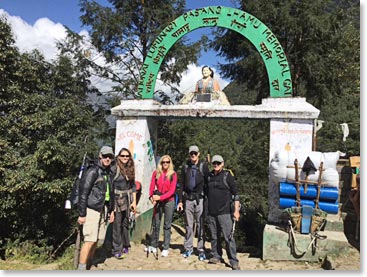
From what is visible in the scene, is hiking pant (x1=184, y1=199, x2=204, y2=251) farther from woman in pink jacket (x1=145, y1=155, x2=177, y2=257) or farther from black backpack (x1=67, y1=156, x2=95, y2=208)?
black backpack (x1=67, y1=156, x2=95, y2=208)

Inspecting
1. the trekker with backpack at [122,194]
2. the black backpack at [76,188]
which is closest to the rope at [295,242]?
the trekker with backpack at [122,194]

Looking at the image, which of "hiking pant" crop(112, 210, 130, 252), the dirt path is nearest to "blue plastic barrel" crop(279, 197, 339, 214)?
the dirt path

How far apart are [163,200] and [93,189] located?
1245 millimetres

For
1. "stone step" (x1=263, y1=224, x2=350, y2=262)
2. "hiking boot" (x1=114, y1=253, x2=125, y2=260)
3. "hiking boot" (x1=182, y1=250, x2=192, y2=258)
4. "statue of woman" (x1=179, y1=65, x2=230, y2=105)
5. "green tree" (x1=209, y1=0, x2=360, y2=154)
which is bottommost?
"hiking boot" (x1=114, y1=253, x2=125, y2=260)

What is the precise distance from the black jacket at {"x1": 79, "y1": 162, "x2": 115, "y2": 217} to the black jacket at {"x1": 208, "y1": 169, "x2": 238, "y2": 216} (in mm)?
1414

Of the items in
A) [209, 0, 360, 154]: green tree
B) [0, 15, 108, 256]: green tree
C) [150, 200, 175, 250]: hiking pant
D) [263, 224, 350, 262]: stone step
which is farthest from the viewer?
[209, 0, 360, 154]: green tree

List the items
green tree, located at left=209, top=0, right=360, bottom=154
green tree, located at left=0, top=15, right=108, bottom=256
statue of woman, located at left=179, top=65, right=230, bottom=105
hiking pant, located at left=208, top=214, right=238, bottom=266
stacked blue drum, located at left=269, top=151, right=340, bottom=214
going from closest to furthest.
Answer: hiking pant, located at left=208, top=214, right=238, bottom=266 < stacked blue drum, located at left=269, top=151, right=340, bottom=214 < statue of woman, located at left=179, top=65, right=230, bottom=105 < green tree, located at left=0, top=15, right=108, bottom=256 < green tree, located at left=209, top=0, right=360, bottom=154

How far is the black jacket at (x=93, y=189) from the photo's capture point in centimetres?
414

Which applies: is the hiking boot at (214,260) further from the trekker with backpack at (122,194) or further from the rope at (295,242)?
the trekker with backpack at (122,194)

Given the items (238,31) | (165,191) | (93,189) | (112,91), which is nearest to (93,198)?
(93,189)

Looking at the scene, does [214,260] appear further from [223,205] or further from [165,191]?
[165,191]

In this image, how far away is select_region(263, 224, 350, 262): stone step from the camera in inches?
188

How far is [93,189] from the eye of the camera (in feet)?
13.9

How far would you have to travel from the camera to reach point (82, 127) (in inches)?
388
